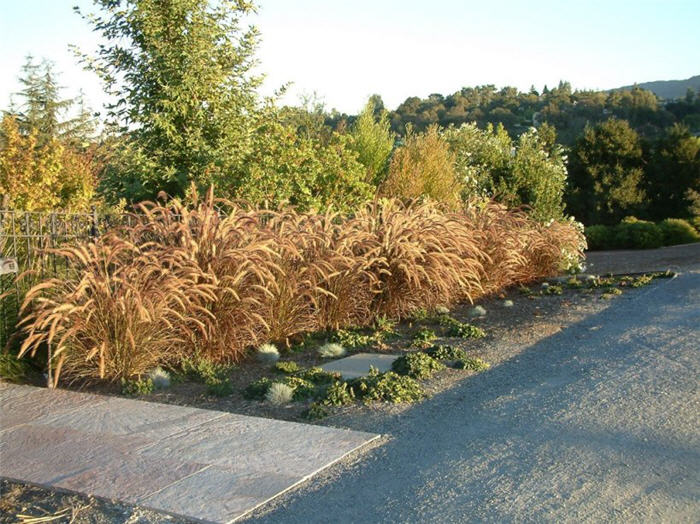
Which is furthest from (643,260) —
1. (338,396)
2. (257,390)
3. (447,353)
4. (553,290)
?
(257,390)

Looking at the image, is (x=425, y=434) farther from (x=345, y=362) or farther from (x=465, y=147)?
(x=465, y=147)

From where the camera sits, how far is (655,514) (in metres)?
4.10

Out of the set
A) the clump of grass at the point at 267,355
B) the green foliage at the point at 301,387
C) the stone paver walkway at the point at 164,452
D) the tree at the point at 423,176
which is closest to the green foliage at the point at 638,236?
the tree at the point at 423,176

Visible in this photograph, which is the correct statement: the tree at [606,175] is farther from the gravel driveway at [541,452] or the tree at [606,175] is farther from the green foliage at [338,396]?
the green foliage at [338,396]

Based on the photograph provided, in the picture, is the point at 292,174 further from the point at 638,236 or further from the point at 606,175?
the point at 606,175

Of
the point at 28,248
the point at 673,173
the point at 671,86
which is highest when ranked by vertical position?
the point at 671,86

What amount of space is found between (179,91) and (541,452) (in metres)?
8.29

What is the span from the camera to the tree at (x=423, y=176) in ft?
50.1

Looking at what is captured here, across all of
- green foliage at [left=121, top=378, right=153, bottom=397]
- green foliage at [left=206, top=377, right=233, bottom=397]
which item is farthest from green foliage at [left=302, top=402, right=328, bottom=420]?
green foliage at [left=121, top=378, right=153, bottom=397]

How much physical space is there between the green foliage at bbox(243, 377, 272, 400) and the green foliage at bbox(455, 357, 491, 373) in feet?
6.45

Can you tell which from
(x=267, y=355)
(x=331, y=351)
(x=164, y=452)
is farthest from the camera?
(x=331, y=351)

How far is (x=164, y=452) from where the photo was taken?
5297 millimetres

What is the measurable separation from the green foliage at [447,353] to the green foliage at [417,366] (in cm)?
29

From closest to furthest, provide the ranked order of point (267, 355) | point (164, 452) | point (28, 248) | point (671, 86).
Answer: point (164, 452) < point (28, 248) < point (267, 355) < point (671, 86)
